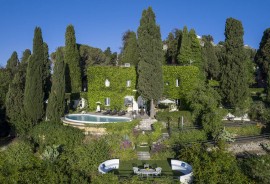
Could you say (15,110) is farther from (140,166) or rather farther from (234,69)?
(234,69)

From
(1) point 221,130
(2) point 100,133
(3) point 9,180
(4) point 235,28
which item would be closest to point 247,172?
(1) point 221,130

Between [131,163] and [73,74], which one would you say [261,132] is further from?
[73,74]

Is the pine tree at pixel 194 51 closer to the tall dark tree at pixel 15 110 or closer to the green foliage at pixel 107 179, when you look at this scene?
the tall dark tree at pixel 15 110

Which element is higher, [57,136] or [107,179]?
[57,136]

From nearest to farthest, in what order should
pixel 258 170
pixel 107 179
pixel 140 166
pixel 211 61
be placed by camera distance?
pixel 107 179 < pixel 258 170 < pixel 140 166 < pixel 211 61

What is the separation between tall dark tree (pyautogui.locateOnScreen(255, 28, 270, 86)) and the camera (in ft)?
139

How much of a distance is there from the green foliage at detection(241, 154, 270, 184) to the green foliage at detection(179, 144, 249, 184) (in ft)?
2.25

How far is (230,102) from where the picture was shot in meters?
29.8

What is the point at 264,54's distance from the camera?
43219 mm

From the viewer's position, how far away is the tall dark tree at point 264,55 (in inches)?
1672

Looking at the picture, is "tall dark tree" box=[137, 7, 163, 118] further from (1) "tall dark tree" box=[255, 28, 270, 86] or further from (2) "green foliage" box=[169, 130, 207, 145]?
(1) "tall dark tree" box=[255, 28, 270, 86]

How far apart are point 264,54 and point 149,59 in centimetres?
2314

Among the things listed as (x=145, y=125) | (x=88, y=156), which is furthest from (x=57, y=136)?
(x=145, y=125)

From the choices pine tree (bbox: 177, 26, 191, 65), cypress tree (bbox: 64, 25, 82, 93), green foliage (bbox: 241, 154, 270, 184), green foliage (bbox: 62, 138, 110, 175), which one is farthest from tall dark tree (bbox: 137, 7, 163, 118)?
pine tree (bbox: 177, 26, 191, 65)
